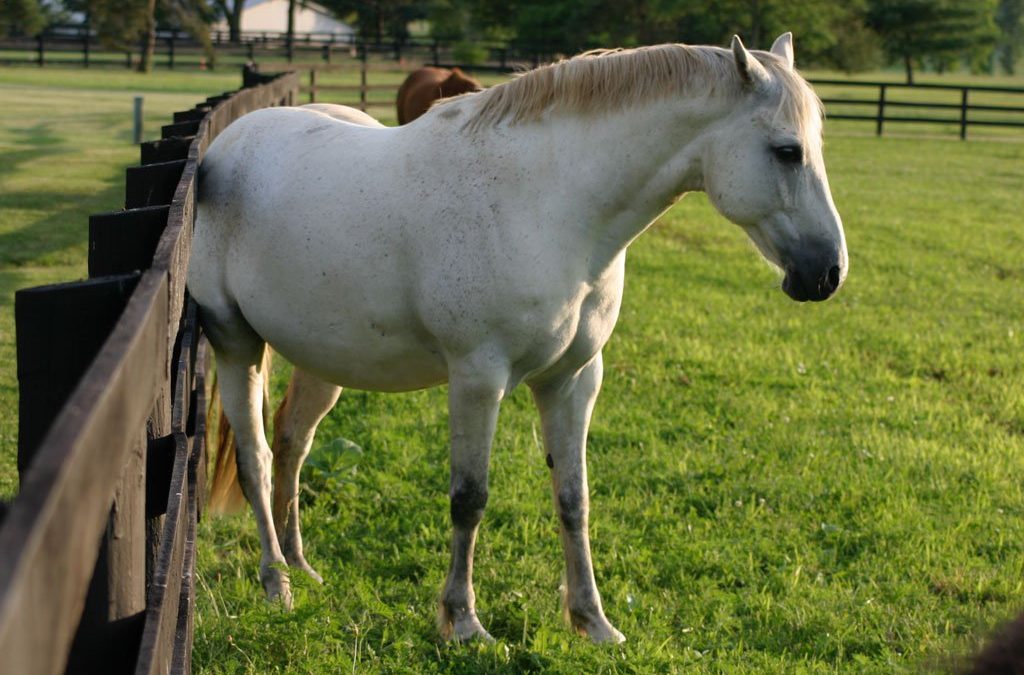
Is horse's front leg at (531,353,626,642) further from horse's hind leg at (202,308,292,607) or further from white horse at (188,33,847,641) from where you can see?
horse's hind leg at (202,308,292,607)

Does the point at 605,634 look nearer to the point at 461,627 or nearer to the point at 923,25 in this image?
the point at 461,627

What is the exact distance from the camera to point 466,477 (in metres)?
3.59

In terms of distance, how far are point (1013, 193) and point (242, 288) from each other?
1489 centimetres

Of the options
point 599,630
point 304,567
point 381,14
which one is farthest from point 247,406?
point 381,14

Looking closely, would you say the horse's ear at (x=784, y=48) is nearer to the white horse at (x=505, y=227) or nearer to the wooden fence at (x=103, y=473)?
the white horse at (x=505, y=227)

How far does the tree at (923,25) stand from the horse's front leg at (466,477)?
60942mm

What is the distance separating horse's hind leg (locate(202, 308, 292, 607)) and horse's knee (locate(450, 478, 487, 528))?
762mm

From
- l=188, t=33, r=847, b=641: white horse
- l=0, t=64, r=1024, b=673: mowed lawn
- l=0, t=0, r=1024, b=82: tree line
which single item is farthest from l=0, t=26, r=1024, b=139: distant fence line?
l=188, t=33, r=847, b=641: white horse

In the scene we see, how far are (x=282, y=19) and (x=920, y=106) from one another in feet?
176

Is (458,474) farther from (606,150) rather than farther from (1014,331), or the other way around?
(1014,331)

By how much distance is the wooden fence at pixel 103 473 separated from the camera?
1.02 meters

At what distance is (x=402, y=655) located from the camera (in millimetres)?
3480

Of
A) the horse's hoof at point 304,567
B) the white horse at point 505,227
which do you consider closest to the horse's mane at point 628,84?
the white horse at point 505,227

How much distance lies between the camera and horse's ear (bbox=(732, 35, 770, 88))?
10.3 feet
